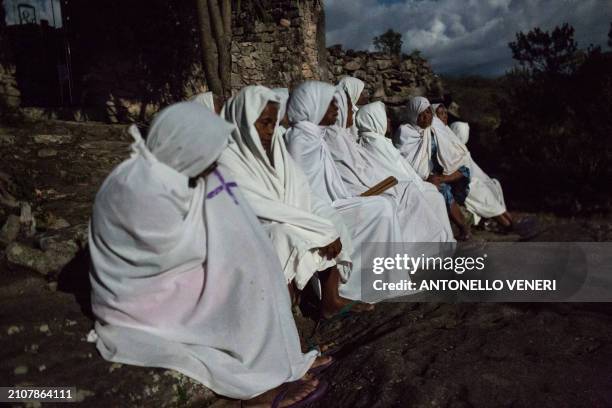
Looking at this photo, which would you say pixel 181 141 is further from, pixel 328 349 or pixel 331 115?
pixel 331 115

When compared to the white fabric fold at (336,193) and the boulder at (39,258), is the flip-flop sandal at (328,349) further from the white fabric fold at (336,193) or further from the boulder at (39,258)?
the boulder at (39,258)

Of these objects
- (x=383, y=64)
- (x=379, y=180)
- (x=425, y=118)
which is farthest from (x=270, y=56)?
(x=379, y=180)

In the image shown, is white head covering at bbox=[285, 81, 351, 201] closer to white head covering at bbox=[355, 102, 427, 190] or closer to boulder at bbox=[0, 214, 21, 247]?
white head covering at bbox=[355, 102, 427, 190]

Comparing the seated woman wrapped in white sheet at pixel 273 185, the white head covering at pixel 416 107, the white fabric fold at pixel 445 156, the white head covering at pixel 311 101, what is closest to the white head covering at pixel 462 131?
the white fabric fold at pixel 445 156

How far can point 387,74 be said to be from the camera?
1141 cm

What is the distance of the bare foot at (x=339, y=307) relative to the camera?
3773 mm

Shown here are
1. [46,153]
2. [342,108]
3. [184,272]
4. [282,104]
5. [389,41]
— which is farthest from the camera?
[389,41]

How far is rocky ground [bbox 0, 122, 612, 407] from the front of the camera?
2301 millimetres

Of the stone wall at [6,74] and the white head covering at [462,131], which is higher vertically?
the stone wall at [6,74]

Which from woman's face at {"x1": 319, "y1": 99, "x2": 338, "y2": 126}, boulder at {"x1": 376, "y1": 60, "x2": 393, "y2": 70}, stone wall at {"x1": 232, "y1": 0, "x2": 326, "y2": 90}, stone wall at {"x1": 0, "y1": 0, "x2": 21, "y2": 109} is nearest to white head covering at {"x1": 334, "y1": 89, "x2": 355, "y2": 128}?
woman's face at {"x1": 319, "y1": 99, "x2": 338, "y2": 126}

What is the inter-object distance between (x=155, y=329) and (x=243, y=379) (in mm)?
520

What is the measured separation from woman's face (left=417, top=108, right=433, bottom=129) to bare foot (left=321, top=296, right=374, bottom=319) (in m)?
3.12

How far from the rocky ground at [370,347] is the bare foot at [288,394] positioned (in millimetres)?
113

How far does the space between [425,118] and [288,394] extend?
4567 millimetres
